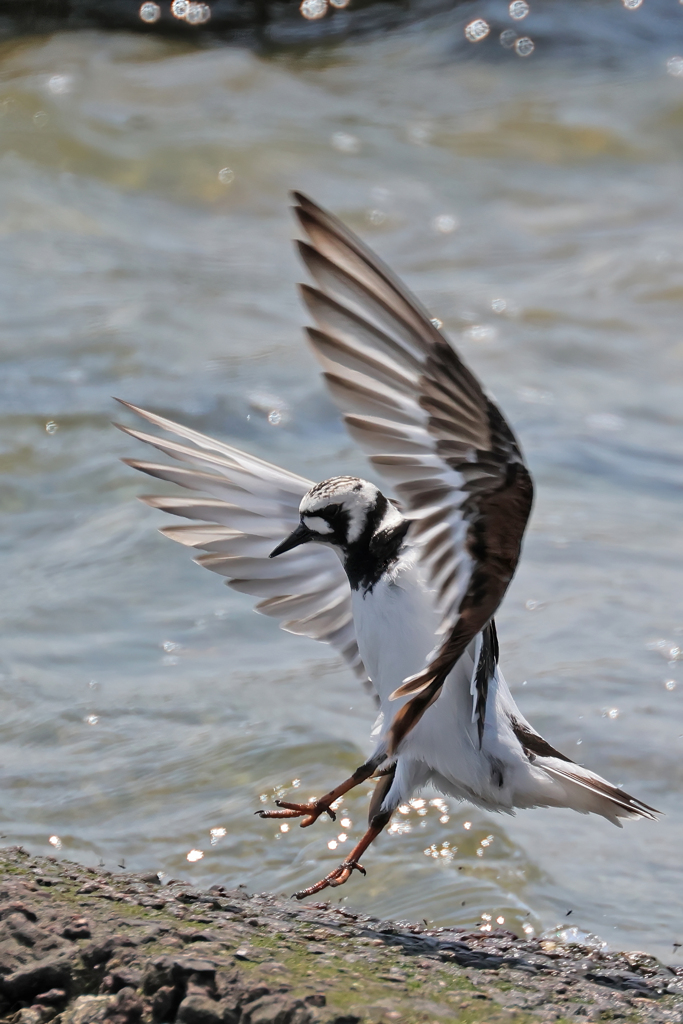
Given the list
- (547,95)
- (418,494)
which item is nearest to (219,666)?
(418,494)

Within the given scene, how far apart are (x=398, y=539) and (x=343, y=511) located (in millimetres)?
170

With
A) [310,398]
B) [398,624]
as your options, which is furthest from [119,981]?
[310,398]

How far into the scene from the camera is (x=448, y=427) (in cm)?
280

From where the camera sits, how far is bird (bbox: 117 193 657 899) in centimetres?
276

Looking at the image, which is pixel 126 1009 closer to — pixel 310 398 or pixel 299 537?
pixel 299 537

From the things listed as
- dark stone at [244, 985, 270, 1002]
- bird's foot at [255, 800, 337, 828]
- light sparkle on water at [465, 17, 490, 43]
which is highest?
dark stone at [244, 985, 270, 1002]

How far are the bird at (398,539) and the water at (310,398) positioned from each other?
0.78 m

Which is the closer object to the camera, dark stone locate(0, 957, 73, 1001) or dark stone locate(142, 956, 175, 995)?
dark stone locate(142, 956, 175, 995)

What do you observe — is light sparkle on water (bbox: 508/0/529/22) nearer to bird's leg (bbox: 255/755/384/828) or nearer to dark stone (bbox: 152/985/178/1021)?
bird's leg (bbox: 255/755/384/828)

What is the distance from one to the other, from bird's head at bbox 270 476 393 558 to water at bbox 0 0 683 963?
4.77ft

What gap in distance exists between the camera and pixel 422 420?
2824 mm

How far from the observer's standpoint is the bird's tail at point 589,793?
353cm

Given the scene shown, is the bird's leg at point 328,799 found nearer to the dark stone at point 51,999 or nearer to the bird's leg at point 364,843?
the bird's leg at point 364,843

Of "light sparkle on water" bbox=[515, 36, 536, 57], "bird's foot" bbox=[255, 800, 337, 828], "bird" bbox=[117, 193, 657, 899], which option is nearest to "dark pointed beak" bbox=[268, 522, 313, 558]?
"bird" bbox=[117, 193, 657, 899]
